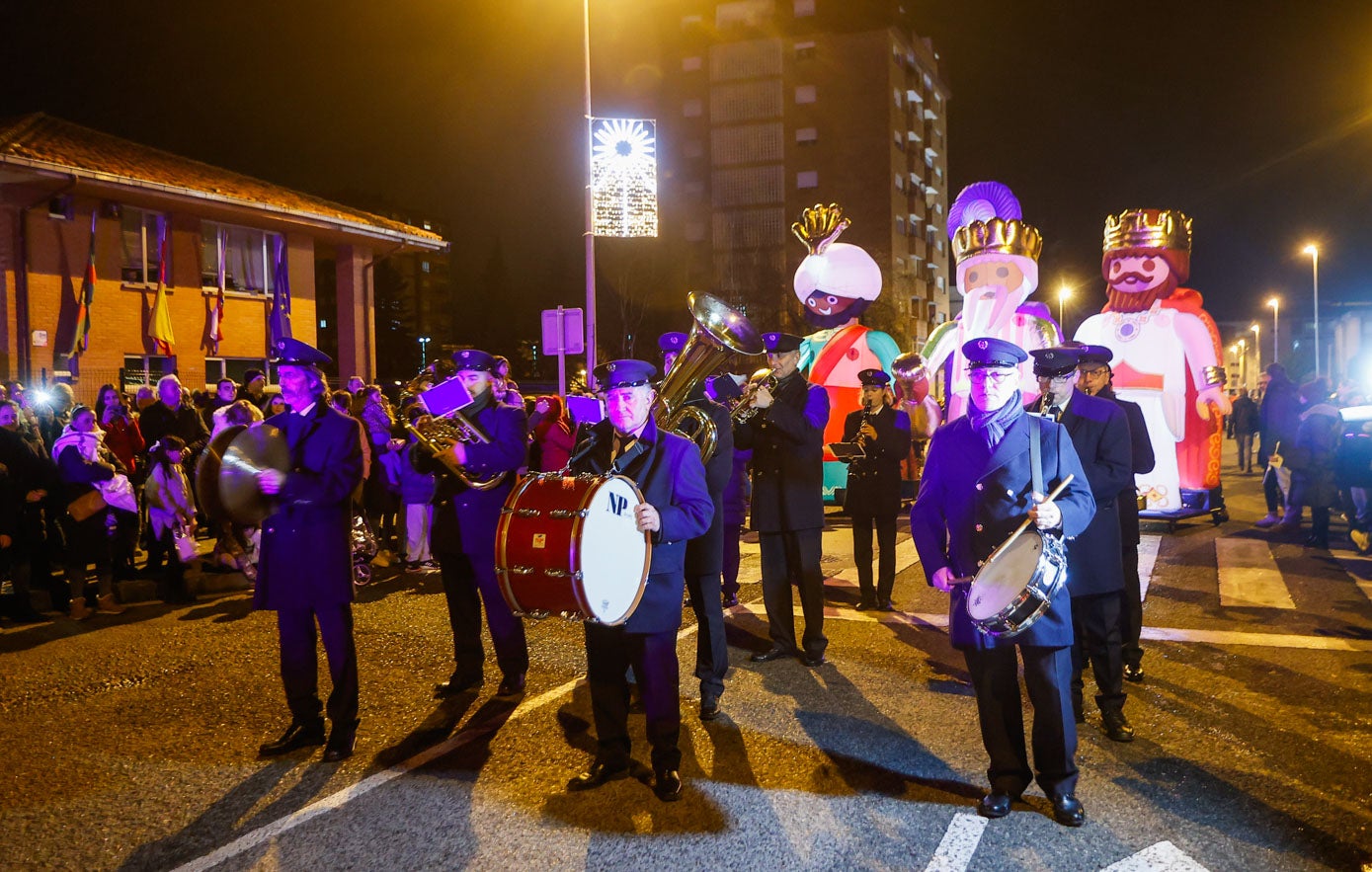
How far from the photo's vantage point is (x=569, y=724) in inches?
205

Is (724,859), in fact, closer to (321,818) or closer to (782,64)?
(321,818)

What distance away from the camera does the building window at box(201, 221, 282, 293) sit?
20078mm

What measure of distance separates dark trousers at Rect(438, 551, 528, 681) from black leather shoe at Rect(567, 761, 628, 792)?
4.82 ft

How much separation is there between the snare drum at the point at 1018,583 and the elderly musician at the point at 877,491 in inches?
159

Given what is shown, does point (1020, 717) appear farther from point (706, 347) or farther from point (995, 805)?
point (706, 347)

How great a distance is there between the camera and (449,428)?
5.51 meters

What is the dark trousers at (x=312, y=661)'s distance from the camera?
479cm

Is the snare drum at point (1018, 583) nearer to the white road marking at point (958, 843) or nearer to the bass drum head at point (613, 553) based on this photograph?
the white road marking at point (958, 843)

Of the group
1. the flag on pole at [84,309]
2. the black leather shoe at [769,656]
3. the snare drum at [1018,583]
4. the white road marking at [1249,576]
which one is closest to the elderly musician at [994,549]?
the snare drum at [1018,583]

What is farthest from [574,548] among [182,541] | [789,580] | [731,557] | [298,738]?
[182,541]

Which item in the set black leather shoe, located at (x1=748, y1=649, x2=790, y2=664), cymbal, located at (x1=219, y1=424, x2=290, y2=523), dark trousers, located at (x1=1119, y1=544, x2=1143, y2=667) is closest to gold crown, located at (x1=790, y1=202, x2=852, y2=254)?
black leather shoe, located at (x1=748, y1=649, x2=790, y2=664)

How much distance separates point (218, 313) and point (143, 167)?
3.22 meters

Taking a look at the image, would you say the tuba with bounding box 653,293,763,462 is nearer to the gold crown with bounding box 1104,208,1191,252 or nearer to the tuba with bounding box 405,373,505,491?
the tuba with bounding box 405,373,505,491

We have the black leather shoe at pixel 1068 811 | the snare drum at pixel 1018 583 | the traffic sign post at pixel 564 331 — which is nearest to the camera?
the snare drum at pixel 1018 583
